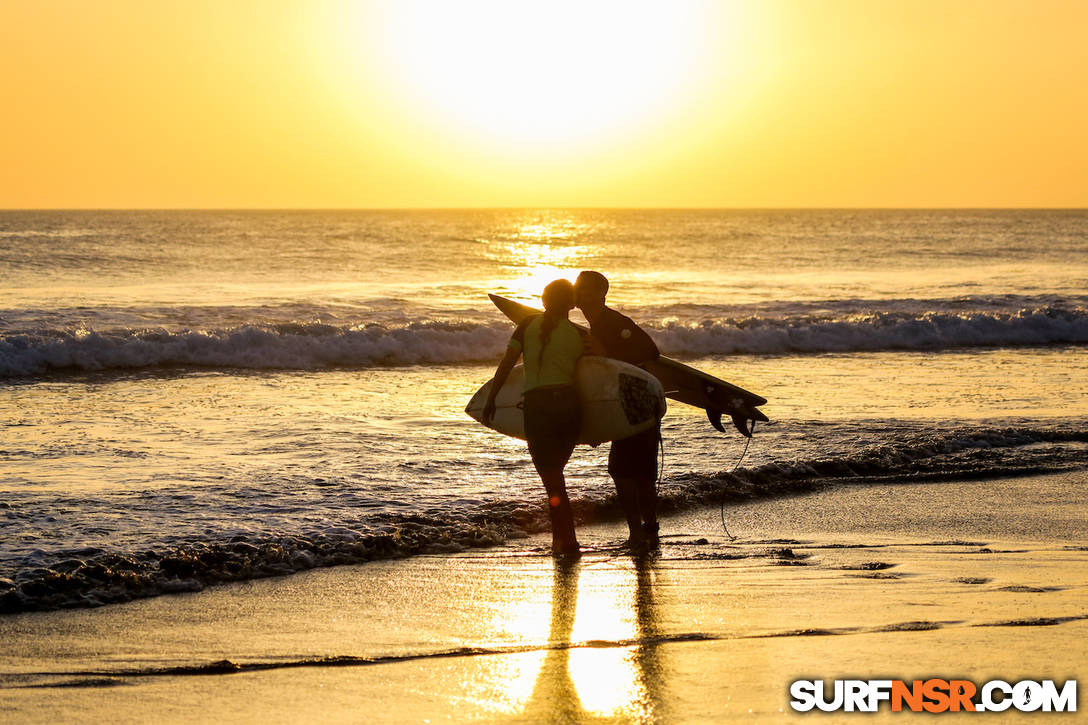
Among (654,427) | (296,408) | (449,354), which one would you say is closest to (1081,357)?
(449,354)

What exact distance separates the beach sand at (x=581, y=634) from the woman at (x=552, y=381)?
2.05ft

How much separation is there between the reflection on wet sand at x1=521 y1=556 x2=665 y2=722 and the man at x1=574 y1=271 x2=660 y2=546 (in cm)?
59

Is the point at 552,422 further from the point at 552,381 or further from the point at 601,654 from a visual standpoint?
the point at 601,654

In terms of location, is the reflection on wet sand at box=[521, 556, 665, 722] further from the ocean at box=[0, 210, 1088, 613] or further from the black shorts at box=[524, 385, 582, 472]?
the ocean at box=[0, 210, 1088, 613]

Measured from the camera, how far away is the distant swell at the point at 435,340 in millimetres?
18414

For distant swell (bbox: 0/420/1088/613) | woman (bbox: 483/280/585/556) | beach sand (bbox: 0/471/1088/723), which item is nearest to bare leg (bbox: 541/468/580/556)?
woman (bbox: 483/280/585/556)

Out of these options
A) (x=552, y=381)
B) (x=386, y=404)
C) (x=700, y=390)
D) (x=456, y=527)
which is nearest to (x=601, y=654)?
(x=552, y=381)

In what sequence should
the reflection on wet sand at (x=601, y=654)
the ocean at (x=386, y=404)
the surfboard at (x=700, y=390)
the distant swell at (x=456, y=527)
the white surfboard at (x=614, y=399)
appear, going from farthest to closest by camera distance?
1. the surfboard at (x=700, y=390)
2. the ocean at (x=386, y=404)
3. the white surfboard at (x=614, y=399)
4. the distant swell at (x=456, y=527)
5. the reflection on wet sand at (x=601, y=654)

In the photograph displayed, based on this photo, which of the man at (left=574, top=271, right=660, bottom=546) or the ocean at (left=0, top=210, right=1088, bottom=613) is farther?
the ocean at (left=0, top=210, right=1088, bottom=613)

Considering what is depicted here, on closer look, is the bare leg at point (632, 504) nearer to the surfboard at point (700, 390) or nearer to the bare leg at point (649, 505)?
the bare leg at point (649, 505)

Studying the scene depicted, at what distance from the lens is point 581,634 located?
206 inches

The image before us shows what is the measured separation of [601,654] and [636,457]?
2.33 m

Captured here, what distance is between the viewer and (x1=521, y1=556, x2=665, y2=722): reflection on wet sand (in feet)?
14.0

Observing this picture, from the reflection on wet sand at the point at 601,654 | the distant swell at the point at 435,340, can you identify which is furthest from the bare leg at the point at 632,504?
the distant swell at the point at 435,340
